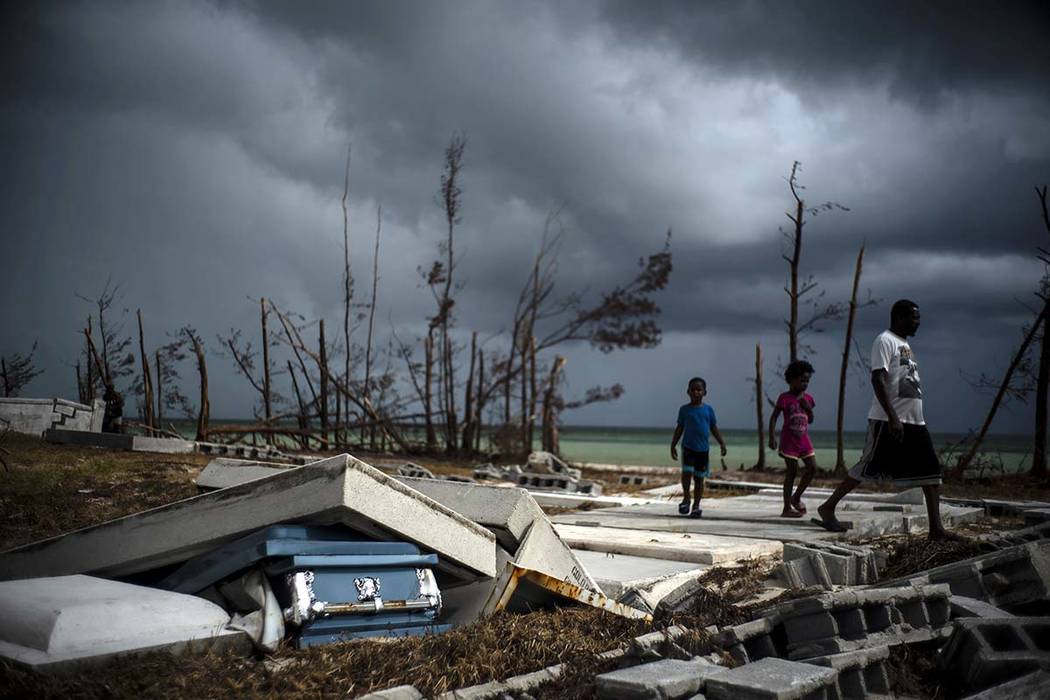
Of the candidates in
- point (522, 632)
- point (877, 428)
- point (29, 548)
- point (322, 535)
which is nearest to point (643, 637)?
point (522, 632)

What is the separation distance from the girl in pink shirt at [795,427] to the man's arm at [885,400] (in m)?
1.75

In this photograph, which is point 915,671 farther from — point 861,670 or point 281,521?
point 281,521

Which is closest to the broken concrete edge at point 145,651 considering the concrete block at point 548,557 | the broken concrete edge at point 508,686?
the broken concrete edge at point 508,686

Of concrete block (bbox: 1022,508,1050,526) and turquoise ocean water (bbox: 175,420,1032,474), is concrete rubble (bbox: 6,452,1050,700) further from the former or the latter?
turquoise ocean water (bbox: 175,420,1032,474)

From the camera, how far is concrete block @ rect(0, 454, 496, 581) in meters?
3.48

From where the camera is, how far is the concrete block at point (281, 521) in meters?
3.48

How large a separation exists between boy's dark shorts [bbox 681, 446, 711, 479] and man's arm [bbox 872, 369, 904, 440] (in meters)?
2.33

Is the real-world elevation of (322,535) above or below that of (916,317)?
below

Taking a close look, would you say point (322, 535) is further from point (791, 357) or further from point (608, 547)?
point (791, 357)

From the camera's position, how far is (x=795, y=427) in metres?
7.98

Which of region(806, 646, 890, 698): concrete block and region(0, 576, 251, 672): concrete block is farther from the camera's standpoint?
region(806, 646, 890, 698): concrete block

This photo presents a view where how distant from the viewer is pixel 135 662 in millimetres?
2826

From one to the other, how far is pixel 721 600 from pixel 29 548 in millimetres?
3722

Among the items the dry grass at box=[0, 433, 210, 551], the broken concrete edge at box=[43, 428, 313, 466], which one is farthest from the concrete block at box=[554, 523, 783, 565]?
the broken concrete edge at box=[43, 428, 313, 466]
